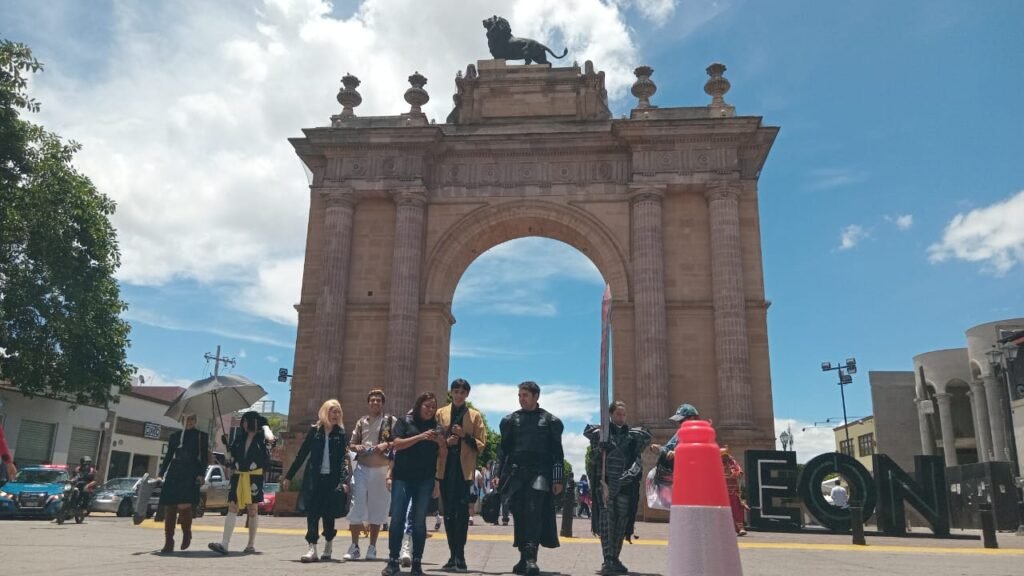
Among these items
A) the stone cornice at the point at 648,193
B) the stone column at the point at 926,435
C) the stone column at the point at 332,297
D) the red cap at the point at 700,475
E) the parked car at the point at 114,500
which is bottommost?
the parked car at the point at 114,500

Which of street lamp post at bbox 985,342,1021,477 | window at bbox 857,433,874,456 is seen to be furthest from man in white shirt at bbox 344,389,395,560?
window at bbox 857,433,874,456

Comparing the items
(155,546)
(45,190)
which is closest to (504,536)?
(155,546)

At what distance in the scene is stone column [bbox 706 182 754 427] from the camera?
862 inches

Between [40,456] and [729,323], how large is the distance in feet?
96.0

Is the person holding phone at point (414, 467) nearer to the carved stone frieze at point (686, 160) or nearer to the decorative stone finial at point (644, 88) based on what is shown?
the carved stone frieze at point (686, 160)

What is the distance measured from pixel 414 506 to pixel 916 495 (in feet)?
39.4

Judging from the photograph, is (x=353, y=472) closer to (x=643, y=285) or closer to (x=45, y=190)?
(x=643, y=285)

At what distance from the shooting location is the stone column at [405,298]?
2328 cm

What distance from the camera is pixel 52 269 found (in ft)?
79.6

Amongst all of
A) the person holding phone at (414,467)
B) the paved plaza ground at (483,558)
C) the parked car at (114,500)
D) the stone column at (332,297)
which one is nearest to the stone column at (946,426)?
the paved plaza ground at (483,558)

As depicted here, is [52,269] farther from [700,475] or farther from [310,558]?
[700,475]

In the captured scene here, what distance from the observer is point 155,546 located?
913 cm

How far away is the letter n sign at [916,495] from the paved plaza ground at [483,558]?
1.87m

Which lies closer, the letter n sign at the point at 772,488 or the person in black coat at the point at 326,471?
the person in black coat at the point at 326,471
